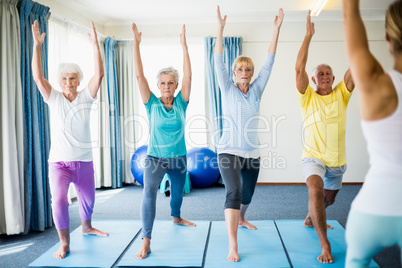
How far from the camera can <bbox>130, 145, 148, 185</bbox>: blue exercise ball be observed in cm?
524

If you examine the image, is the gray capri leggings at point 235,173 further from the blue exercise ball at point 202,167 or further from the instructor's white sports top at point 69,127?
the blue exercise ball at point 202,167

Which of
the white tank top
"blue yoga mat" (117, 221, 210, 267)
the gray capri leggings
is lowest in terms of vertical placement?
"blue yoga mat" (117, 221, 210, 267)

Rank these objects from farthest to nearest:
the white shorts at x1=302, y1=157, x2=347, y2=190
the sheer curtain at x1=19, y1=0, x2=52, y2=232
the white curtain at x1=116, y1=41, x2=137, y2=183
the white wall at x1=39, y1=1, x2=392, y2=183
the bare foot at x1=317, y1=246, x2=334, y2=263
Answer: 1. the white curtain at x1=116, y1=41, x2=137, y2=183
2. the white wall at x1=39, y1=1, x2=392, y2=183
3. the sheer curtain at x1=19, y1=0, x2=52, y2=232
4. the white shorts at x1=302, y1=157, x2=347, y2=190
5. the bare foot at x1=317, y1=246, x2=334, y2=263

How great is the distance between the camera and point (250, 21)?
5.60 meters

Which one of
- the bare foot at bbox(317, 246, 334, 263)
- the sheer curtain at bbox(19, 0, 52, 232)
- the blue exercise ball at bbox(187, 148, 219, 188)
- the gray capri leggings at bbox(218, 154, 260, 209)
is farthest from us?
the blue exercise ball at bbox(187, 148, 219, 188)

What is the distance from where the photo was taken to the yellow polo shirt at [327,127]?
2.72 m

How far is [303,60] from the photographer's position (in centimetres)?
264

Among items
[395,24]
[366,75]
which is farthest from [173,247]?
[395,24]

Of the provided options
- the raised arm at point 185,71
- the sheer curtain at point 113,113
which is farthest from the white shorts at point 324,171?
the sheer curtain at point 113,113

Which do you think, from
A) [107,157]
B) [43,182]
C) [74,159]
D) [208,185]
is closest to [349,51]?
[74,159]

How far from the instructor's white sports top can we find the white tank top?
2.19 meters

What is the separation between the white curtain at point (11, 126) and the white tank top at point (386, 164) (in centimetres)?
303

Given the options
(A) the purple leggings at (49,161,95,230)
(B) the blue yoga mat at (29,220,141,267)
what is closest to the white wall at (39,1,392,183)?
(B) the blue yoga mat at (29,220,141,267)

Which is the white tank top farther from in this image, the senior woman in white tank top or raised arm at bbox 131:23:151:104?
raised arm at bbox 131:23:151:104
